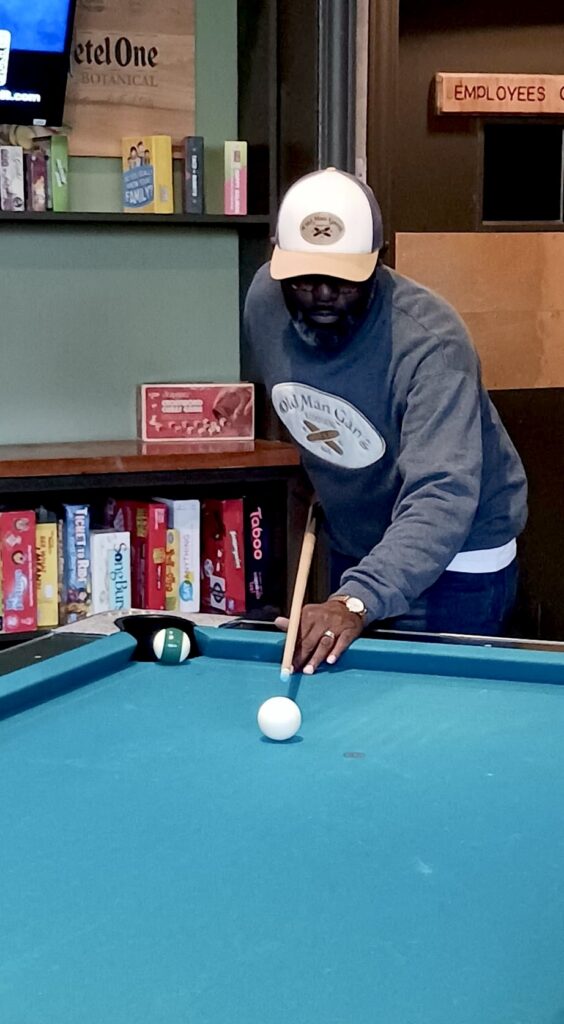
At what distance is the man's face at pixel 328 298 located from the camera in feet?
6.89

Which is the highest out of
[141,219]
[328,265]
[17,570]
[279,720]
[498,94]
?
[498,94]

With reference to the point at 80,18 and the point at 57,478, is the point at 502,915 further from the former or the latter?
the point at 80,18

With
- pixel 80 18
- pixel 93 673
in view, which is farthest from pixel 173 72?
pixel 93 673

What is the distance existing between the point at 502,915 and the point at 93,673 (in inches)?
32.4

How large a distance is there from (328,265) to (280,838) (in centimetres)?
113

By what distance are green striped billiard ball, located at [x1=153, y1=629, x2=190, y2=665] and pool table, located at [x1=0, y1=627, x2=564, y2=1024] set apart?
0.03m

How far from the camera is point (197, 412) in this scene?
3.48 metres

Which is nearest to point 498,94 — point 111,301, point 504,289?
point 504,289

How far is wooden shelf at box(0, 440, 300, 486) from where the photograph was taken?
306 cm

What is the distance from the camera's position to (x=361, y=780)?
52.9 inches

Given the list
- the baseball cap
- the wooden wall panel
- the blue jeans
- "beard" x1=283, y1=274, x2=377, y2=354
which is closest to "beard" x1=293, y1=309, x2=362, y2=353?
"beard" x1=283, y1=274, x2=377, y2=354

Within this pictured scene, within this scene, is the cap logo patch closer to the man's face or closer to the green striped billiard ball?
the man's face

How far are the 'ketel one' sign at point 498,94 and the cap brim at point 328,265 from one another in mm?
1652

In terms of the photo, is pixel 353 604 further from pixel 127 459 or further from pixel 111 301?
pixel 111 301
